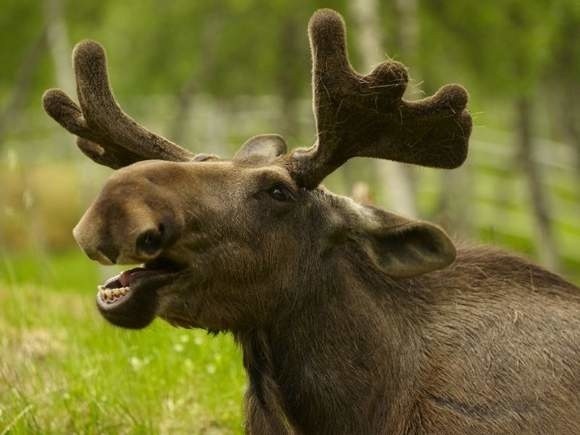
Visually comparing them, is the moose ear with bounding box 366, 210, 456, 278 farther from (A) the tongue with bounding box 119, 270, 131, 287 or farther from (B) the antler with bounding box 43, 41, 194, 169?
(A) the tongue with bounding box 119, 270, 131, 287

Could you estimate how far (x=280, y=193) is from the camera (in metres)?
5.41

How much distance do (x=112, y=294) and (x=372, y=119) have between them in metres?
1.37

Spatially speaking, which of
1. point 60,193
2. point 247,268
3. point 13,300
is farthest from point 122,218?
point 60,193

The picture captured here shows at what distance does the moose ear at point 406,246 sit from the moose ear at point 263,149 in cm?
55

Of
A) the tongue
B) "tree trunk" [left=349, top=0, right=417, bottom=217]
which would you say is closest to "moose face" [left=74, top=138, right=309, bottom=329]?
the tongue

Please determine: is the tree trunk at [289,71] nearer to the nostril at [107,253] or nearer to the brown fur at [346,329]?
the brown fur at [346,329]

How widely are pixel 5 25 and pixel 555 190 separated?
79.2 feet

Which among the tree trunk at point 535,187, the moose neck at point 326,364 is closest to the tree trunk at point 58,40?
the tree trunk at point 535,187

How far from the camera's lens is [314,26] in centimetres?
518

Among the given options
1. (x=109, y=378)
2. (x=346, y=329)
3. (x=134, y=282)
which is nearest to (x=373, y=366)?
(x=346, y=329)

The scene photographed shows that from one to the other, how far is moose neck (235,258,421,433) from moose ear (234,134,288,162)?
23.6 inches

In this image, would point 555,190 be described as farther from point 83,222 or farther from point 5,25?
point 83,222

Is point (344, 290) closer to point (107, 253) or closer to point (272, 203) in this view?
point (272, 203)

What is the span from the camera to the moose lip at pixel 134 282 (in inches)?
193
